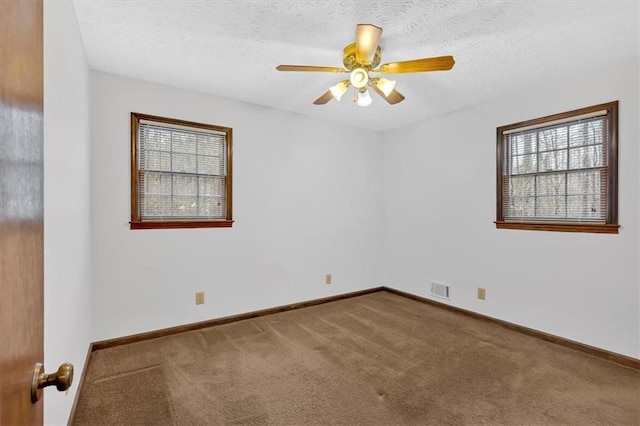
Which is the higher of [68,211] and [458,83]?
[458,83]

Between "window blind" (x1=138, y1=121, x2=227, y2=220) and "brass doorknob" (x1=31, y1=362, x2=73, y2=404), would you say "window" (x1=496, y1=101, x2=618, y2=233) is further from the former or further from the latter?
"brass doorknob" (x1=31, y1=362, x2=73, y2=404)

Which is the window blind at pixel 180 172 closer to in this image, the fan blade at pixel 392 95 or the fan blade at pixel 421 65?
the fan blade at pixel 392 95

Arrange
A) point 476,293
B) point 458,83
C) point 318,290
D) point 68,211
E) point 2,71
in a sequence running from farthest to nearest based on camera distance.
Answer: point 318,290
point 476,293
point 458,83
point 68,211
point 2,71

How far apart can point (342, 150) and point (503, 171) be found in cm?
199

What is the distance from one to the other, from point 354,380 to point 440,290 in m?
2.13

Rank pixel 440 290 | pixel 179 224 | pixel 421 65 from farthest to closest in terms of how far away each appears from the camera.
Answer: pixel 440 290 → pixel 179 224 → pixel 421 65

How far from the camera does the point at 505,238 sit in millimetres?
3340

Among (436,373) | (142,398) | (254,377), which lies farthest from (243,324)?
(436,373)

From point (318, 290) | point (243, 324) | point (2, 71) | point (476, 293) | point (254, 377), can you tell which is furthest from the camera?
point (318, 290)

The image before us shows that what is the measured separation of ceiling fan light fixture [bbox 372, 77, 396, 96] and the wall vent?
8.53 ft

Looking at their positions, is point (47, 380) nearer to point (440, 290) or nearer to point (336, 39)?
point (336, 39)

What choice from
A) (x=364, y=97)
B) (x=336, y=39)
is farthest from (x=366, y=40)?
(x=364, y=97)

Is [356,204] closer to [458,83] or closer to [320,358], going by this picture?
[458,83]

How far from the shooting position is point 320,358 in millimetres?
2621
